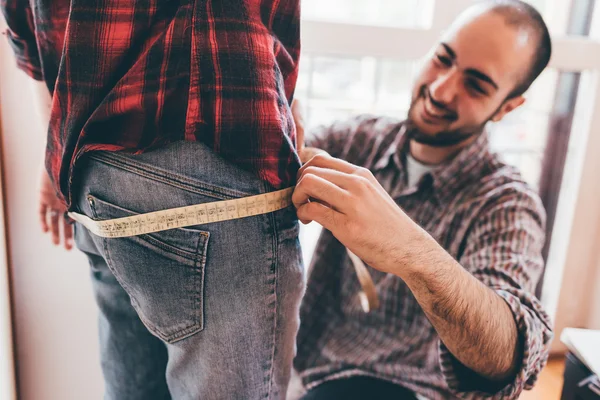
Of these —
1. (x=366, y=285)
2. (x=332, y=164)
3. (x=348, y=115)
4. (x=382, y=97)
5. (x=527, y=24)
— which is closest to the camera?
(x=332, y=164)

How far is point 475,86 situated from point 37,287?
4.89 ft

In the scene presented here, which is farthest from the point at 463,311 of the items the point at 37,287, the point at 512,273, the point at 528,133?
the point at 528,133

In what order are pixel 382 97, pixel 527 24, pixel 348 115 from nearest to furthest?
pixel 527 24 → pixel 348 115 → pixel 382 97

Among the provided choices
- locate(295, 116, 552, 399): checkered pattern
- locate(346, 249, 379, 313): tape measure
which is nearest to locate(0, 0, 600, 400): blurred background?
locate(295, 116, 552, 399): checkered pattern

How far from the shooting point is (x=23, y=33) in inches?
32.4

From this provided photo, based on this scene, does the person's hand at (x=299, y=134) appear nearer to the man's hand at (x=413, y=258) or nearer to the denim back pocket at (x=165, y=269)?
the man's hand at (x=413, y=258)

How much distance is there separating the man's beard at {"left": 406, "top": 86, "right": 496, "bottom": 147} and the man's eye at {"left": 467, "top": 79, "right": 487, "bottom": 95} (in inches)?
4.0

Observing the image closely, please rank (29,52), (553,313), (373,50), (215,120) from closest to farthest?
(215,120) < (29,52) < (373,50) < (553,313)

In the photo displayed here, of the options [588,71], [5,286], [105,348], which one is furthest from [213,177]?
[588,71]

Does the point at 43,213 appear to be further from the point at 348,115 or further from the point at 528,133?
the point at 528,133

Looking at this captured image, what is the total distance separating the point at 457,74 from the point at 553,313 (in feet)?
4.45

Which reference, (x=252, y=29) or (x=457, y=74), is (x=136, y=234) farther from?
(x=457, y=74)

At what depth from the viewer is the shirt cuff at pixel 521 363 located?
37.5 inches

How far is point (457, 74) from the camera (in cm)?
132
